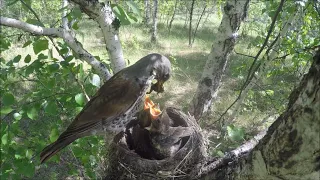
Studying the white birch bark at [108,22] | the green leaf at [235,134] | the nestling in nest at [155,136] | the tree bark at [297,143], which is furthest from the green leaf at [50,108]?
the tree bark at [297,143]

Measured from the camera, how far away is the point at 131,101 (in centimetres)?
274

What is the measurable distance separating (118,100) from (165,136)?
566 mm

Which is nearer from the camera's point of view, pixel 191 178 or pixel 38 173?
pixel 191 178

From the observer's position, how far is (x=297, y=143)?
940mm

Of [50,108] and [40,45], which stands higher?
[40,45]

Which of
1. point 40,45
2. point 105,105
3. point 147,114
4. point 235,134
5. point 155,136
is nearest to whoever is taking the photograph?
point 235,134

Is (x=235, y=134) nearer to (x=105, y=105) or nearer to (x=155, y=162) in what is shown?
(x=155, y=162)

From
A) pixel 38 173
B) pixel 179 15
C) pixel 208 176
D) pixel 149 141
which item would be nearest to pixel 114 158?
pixel 149 141

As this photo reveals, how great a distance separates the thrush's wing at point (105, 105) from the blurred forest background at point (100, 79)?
10cm

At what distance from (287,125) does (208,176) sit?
93 centimetres

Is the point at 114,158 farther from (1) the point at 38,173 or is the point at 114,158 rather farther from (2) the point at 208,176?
(1) the point at 38,173

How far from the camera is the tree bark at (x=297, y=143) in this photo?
2.82ft

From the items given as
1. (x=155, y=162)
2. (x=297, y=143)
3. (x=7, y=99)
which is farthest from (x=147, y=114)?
(x=297, y=143)

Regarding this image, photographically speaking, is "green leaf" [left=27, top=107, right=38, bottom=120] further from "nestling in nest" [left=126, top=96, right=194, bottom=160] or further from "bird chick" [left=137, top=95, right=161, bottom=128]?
"bird chick" [left=137, top=95, right=161, bottom=128]
